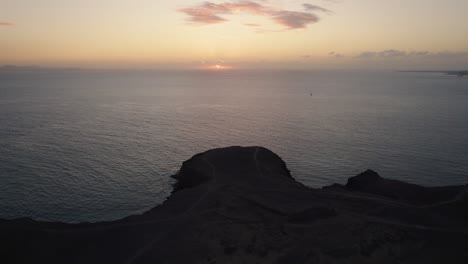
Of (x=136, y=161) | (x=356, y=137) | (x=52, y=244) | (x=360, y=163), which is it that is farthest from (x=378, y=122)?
(x=52, y=244)

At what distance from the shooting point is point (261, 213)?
4347cm

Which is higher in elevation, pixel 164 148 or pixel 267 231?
Result: pixel 267 231

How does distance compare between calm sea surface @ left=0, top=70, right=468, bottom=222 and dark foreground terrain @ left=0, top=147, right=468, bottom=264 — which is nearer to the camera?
dark foreground terrain @ left=0, top=147, right=468, bottom=264

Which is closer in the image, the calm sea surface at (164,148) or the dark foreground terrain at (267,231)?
the dark foreground terrain at (267,231)

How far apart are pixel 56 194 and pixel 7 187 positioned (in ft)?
31.6

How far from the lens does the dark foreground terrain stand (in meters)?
34.6

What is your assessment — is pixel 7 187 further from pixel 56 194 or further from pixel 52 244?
pixel 52 244

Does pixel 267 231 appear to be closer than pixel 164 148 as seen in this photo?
Yes

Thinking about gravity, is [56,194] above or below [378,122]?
below

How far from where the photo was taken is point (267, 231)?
38.5 m

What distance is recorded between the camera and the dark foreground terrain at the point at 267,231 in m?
34.6

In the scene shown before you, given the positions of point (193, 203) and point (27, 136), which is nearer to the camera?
point (193, 203)

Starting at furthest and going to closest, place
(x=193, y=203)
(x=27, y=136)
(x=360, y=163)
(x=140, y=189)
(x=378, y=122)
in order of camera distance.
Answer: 1. (x=378, y=122)
2. (x=27, y=136)
3. (x=360, y=163)
4. (x=140, y=189)
5. (x=193, y=203)

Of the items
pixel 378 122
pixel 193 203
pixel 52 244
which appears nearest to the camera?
pixel 52 244
